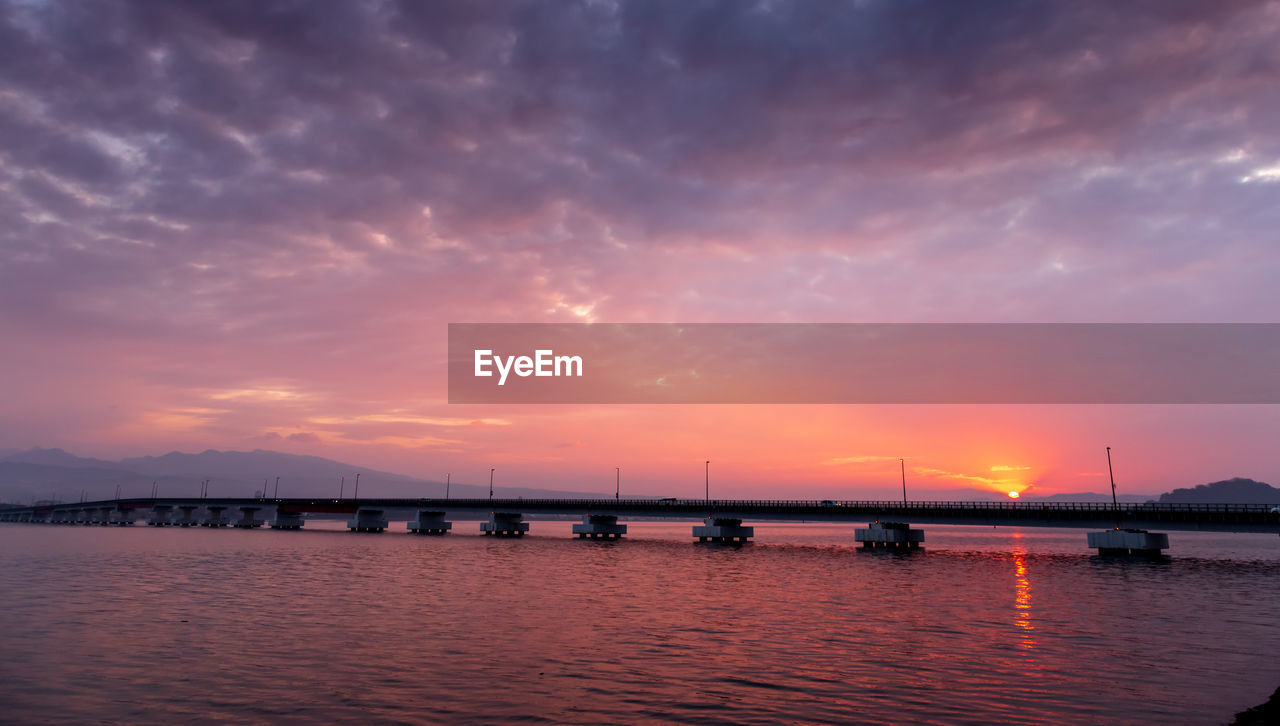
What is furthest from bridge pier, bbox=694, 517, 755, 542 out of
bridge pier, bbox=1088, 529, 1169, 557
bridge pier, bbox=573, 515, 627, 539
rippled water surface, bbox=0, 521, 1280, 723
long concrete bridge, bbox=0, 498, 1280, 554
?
A: rippled water surface, bbox=0, 521, 1280, 723

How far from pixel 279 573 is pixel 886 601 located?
55.8 metres

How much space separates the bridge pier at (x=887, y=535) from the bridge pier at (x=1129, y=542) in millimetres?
33674

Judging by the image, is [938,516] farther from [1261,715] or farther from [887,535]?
[1261,715]

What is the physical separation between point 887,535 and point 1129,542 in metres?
41.8

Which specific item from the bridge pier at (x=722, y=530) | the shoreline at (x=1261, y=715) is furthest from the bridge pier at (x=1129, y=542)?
the shoreline at (x=1261, y=715)

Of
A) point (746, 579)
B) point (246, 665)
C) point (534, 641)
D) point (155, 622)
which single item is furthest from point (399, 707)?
point (746, 579)

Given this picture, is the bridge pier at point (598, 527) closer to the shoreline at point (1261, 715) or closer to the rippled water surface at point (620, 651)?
the rippled water surface at point (620, 651)

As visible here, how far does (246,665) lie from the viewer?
93.5 feet

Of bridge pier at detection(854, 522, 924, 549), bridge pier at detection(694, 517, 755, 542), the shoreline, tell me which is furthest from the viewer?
bridge pier at detection(694, 517, 755, 542)

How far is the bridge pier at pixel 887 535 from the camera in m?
149

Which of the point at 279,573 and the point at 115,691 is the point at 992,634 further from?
the point at 279,573

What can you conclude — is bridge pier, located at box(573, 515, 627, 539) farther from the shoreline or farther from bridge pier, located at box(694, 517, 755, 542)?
the shoreline

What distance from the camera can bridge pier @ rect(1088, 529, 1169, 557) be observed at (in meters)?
118

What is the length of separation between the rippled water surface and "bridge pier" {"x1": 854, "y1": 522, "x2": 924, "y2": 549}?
85.0 meters
